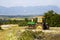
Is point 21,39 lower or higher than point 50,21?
higher

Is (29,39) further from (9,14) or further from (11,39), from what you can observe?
(9,14)

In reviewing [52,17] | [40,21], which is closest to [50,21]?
[52,17]

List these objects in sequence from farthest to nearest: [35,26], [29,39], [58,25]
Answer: [58,25] < [35,26] < [29,39]

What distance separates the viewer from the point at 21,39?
3346 millimetres

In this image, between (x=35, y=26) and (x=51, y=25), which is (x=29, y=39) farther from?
(x=51, y=25)

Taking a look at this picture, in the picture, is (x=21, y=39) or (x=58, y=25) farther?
(x=58, y=25)

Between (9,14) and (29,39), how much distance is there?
80.5ft

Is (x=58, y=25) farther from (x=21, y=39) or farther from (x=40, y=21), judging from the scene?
(x=21, y=39)

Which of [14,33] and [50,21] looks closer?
[14,33]

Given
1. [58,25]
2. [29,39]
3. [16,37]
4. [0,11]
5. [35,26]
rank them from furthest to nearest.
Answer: [0,11] < [58,25] < [35,26] < [29,39] < [16,37]

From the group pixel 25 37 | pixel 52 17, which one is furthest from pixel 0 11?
pixel 25 37

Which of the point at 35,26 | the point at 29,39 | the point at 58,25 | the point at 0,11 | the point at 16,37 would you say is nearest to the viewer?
the point at 16,37

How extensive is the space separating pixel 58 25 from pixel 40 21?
2.37 metres

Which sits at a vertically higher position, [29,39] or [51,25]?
[29,39]
